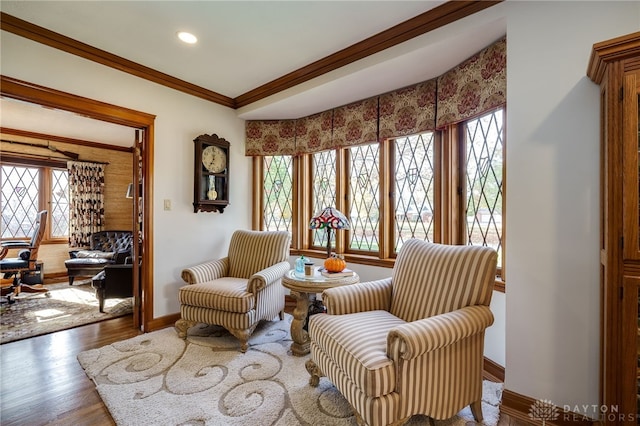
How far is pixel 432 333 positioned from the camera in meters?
1.28

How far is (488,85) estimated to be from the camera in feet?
6.42

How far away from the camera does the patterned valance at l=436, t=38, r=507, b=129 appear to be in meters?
1.86

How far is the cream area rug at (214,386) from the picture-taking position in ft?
5.14

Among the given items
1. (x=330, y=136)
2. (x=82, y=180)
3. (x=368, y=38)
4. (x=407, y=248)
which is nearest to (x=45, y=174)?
(x=82, y=180)

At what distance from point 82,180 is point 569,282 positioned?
21.4 ft

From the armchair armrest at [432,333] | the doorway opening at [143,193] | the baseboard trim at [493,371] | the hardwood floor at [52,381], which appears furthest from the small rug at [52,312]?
the baseboard trim at [493,371]

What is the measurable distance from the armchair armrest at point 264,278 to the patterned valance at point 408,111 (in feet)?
5.27

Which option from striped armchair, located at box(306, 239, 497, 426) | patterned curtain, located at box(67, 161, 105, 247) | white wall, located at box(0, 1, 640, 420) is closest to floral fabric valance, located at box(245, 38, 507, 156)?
white wall, located at box(0, 1, 640, 420)

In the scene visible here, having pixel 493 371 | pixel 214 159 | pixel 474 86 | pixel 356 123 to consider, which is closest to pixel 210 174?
pixel 214 159

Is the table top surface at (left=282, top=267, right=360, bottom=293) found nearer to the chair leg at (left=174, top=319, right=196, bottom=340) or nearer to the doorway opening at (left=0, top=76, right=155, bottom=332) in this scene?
the chair leg at (left=174, top=319, right=196, bottom=340)

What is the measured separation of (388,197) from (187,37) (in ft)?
7.18

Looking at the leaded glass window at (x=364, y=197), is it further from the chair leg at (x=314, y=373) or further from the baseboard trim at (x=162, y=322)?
the baseboard trim at (x=162, y=322)

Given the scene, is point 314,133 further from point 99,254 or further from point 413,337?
point 99,254

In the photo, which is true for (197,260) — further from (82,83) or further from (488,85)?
(488,85)
